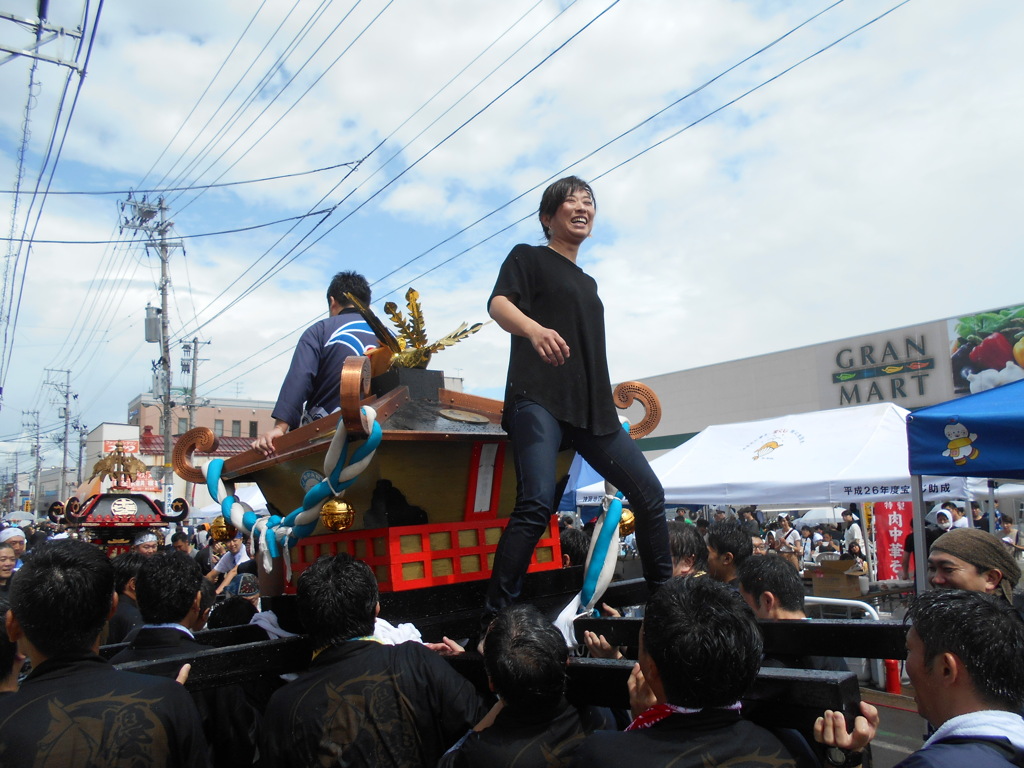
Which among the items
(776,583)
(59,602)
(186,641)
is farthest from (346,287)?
(776,583)

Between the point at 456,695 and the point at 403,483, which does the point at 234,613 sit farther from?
the point at 456,695

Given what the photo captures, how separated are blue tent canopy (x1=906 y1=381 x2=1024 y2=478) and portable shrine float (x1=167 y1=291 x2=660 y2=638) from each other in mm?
3118

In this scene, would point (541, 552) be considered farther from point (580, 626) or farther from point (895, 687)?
point (895, 687)

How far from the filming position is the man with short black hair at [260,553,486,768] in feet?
6.67

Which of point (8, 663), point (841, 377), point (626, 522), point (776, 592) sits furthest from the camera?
point (841, 377)

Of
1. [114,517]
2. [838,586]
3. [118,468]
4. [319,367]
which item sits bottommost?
[838,586]

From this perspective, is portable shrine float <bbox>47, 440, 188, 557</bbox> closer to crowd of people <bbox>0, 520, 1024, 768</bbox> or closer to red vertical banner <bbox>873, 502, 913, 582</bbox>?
crowd of people <bbox>0, 520, 1024, 768</bbox>

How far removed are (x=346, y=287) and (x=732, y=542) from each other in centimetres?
261

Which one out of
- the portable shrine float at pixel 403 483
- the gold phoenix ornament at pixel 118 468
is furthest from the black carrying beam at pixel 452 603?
the gold phoenix ornament at pixel 118 468

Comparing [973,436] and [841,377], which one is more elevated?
[841,377]

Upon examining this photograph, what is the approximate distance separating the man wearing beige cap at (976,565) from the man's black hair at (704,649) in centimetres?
210

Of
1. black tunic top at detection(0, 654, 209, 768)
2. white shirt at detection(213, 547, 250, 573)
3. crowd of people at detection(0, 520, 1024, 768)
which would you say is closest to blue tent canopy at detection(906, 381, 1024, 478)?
crowd of people at detection(0, 520, 1024, 768)

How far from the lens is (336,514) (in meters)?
2.24

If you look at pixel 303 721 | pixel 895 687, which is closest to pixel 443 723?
pixel 303 721
